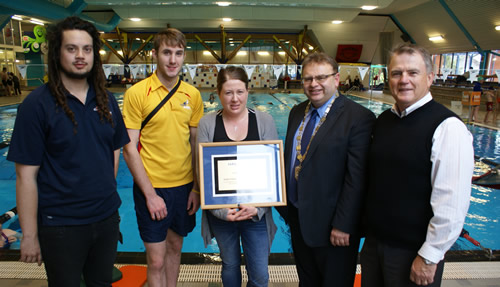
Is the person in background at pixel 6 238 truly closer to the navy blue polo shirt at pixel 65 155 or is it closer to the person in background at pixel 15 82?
the navy blue polo shirt at pixel 65 155

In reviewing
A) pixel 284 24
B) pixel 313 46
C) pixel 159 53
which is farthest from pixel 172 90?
pixel 313 46

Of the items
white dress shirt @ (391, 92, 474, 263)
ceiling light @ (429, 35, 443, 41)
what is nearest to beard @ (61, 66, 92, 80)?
white dress shirt @ (391, 92, 474, 263)

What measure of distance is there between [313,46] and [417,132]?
22.6m

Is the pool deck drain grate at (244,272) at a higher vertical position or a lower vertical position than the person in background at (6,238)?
higher

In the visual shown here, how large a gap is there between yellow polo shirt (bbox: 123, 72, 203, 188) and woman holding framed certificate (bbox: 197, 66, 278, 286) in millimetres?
184

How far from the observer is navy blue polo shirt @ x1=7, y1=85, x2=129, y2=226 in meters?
1.28

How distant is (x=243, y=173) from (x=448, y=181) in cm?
91

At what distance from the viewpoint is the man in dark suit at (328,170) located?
1.55 m

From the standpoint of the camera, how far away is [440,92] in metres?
15.9

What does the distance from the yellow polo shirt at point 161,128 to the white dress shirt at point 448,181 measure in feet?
4.16

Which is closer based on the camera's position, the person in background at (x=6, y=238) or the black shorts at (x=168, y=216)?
the black shorts at (x=168, y=216)

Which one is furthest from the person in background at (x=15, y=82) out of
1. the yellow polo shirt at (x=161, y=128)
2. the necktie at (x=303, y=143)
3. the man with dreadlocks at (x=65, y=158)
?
the necktie at (x=303, y=143)

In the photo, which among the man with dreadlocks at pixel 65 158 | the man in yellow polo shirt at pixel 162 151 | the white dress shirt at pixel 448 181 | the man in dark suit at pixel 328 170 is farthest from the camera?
the man in yellow polo shirt at pixel 162 151

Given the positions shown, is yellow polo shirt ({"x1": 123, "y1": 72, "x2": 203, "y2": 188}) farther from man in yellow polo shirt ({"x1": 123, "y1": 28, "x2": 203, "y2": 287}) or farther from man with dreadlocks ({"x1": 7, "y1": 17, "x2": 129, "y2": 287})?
man with dreadlocks ({"x1": 7, "y1": 17, "x2": 129, "y2": 287})
